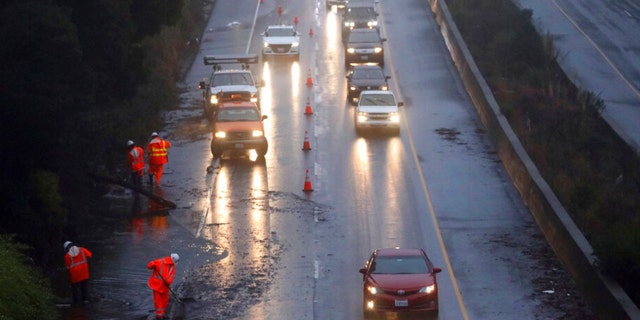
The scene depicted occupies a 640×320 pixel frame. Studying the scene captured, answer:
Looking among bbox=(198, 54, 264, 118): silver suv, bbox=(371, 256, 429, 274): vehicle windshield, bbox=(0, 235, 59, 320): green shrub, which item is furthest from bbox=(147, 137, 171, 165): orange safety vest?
bbox=(0, 235, 59, 320): green shrub

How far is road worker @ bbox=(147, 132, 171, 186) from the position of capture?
1264 inches

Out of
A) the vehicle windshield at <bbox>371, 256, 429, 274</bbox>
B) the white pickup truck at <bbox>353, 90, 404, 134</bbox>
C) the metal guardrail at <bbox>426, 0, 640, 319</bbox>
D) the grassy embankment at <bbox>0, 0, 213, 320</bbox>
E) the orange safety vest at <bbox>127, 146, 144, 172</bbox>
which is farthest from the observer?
the white pickup truck at <bbox>353, 90, 404, 134</bbox>

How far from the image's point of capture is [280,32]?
5334cm

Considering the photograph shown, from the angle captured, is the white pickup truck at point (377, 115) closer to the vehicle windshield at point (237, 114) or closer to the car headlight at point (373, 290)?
the vehicle windshield at point (237, 114)

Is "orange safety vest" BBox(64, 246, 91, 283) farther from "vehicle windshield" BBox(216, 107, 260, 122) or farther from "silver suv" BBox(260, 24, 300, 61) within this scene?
"silver suv" BBox(260, 24, 300, 61)

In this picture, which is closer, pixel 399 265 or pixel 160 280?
pixel 160 280

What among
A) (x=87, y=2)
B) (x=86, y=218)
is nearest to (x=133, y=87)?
(x=87, y=2)

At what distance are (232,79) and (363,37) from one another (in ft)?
32.7

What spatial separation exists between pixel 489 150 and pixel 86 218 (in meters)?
13.4

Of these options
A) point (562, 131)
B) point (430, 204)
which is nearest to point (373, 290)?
point (430, 204)

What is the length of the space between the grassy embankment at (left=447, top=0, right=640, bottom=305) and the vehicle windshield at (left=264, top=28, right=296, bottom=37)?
8.55m

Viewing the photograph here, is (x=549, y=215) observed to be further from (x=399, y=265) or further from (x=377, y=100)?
(x=377, y=100)

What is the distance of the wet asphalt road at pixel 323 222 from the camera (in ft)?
75.5

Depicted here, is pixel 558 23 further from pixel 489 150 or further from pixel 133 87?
pixel 133 87
